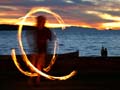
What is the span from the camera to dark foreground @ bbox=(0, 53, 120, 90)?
16.7m

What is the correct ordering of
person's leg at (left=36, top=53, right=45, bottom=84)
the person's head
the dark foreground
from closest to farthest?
the person's head, person's leg at (left=36, top=53, right=45, bottom=84), the dark foreground

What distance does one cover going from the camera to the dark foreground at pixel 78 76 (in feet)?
54.8

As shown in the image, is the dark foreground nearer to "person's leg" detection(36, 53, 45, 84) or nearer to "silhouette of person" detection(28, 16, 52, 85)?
"person's leg" detection(36, 53, 45, 84)

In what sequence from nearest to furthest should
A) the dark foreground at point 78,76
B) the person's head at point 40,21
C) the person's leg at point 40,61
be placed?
the person's head at point 40,21
the person's leg at point 40,61
the dark foreground at point 78,76

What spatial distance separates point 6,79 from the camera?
18422mm

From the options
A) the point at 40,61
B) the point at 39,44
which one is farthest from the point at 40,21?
the point at 40,61

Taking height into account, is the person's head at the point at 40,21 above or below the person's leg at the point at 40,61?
above

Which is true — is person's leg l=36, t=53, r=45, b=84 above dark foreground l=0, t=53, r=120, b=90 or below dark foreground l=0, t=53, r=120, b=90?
above

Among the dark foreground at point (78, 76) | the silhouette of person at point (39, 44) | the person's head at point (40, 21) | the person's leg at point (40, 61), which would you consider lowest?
the dark foreground at point (78, 76)

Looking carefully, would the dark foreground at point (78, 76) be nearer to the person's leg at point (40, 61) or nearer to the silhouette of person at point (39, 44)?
the person's leg at point (40, 61)

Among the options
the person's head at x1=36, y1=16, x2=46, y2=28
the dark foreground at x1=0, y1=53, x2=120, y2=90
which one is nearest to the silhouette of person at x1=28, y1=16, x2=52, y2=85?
the person's head at x1=36, y1=16, x2=46, y2=28

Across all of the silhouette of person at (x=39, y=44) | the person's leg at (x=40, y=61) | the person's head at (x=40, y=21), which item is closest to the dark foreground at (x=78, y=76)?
the person's leg at (x=40, y=61)

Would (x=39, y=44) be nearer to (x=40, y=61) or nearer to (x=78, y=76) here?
(x=40, y=61)

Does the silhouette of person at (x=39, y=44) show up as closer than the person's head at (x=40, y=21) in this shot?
No
